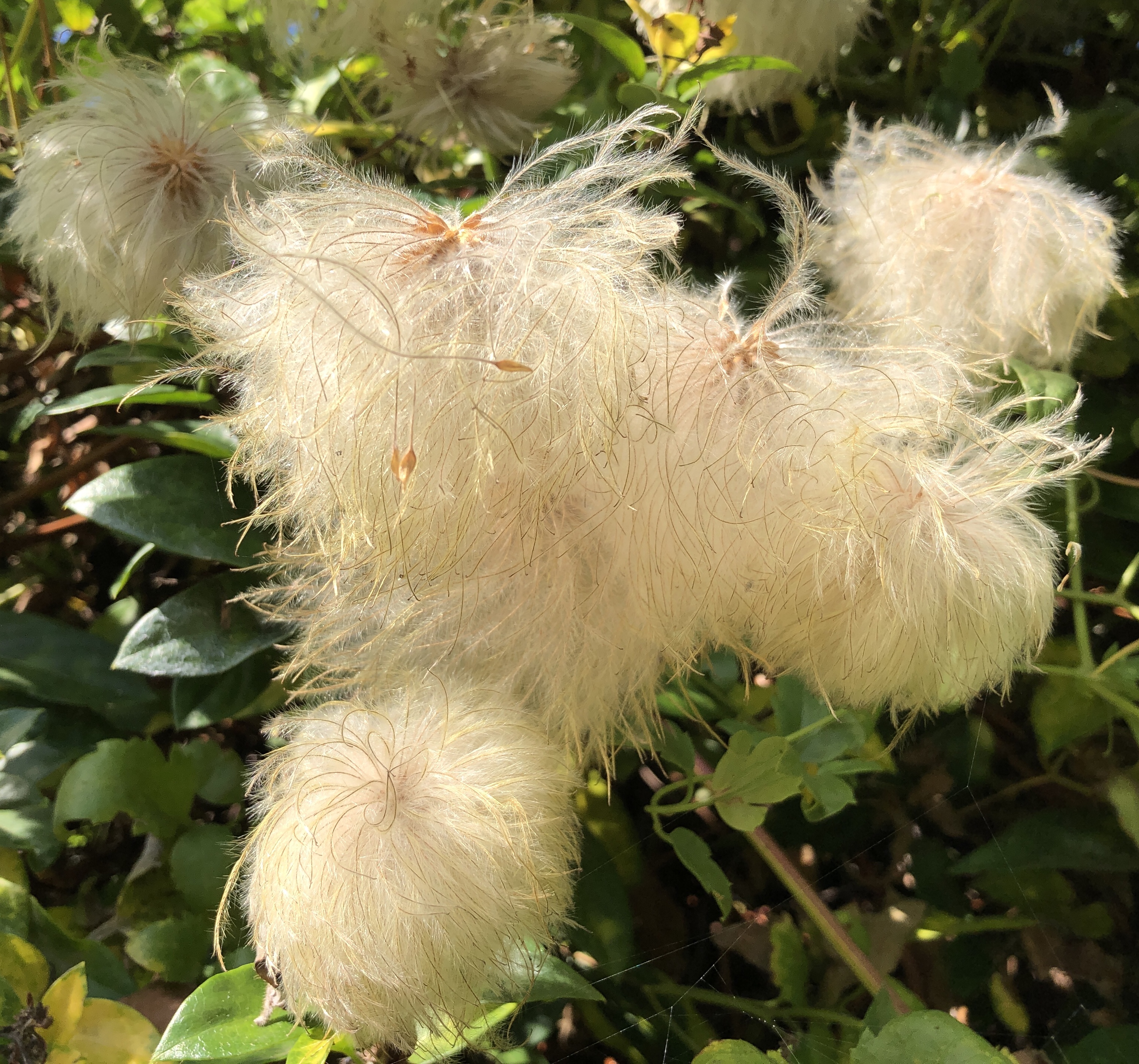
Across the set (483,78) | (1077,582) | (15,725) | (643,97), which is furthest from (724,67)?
(15,725)

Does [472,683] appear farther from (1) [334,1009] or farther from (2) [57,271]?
(2) [57,271]

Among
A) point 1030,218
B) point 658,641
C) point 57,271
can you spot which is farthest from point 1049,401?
point 57,271

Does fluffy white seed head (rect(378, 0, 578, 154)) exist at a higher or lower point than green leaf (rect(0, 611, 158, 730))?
higher

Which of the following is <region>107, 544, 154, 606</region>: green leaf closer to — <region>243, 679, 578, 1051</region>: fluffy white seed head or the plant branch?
<region>243, 679, 578, 1051</region>: fluffy white seed head

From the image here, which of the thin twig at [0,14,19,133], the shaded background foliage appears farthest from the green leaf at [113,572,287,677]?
the thin twig at [0,14,19,133]

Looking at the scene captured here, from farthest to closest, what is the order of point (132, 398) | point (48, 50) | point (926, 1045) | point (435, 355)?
point (48, 50)
point (132, 398)
point (926, 1045)
point (435, 355)

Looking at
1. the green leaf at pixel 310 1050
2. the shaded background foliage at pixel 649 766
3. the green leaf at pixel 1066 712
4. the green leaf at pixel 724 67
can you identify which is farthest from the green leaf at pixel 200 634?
the green leaf at pixel 1066 712

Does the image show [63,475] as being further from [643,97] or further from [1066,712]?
[1066,712]
